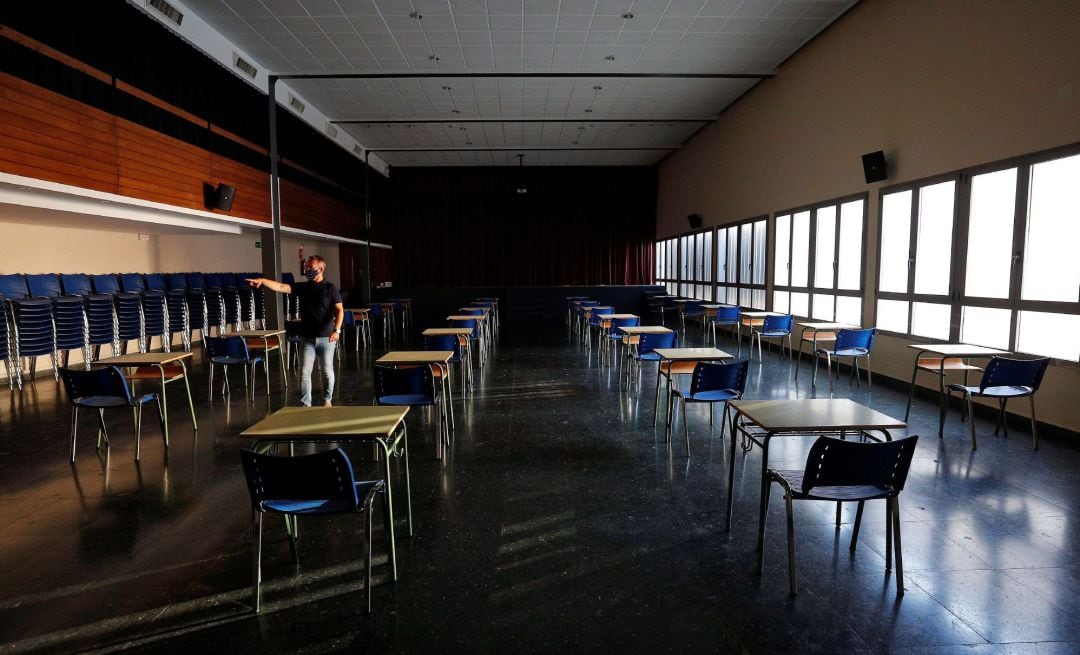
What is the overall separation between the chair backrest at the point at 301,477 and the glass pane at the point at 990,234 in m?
6.60

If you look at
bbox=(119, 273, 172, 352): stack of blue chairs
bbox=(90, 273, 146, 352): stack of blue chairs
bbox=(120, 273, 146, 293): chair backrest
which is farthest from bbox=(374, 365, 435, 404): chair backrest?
bbox=(120, 273, 146, 293): chair backrest

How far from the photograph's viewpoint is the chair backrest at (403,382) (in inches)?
184

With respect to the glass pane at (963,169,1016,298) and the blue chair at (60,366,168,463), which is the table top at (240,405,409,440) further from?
the glass pane at (963,169,1016,298)

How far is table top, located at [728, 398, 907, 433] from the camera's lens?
2.89 metres

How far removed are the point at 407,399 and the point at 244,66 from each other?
8.00 meters

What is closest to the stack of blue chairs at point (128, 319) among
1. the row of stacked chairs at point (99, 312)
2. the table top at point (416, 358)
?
the row of stacked chairs at point (99, 312)

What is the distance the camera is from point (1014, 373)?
4.83 metres

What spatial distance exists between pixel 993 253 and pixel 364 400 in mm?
7010

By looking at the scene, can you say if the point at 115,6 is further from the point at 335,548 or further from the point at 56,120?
the point at 335,548

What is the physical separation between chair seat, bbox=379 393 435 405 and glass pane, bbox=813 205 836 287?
736cm

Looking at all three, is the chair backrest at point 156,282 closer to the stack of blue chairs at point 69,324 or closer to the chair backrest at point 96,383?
the stack of blue chairs at point 69,324

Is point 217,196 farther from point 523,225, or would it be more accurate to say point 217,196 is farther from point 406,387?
point 523,225

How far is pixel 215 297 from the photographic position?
37.5ft

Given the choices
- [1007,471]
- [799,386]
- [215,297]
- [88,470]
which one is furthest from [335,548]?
[215,297]
